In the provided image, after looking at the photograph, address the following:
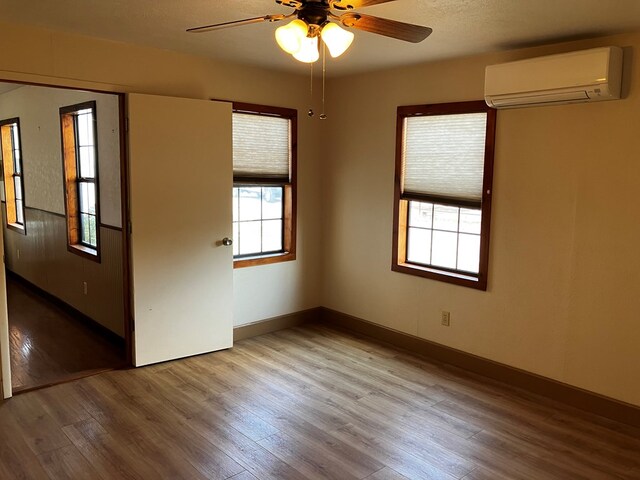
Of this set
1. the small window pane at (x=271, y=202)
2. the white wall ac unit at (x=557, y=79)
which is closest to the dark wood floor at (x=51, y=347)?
the small window pane at (x=271, y=202)

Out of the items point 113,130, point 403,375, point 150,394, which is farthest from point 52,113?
point 403,375

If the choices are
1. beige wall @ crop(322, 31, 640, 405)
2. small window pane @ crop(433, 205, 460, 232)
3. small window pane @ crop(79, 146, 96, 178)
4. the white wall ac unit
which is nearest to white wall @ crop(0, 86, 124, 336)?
small window pane @ crop(79, 146, 96, 178)

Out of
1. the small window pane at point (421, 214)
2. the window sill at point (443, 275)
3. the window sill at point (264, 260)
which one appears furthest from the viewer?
the window sill at point (264, 260)

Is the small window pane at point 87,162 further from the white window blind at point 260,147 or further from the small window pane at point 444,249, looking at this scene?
the small window pane at point 444,249

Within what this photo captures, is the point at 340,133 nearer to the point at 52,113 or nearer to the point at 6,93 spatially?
the point at 52,113

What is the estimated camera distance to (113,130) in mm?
4301

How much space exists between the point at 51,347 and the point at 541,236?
402cm

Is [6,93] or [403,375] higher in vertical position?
[6,93]

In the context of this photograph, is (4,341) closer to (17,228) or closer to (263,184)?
(263,184)

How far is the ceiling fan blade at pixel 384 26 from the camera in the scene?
83.8 inches

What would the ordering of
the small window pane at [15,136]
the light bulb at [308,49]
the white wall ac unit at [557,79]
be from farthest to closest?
the small window pane at [15,136] < the white wall ac unit at [557,79] < the light bulb at [308,49]

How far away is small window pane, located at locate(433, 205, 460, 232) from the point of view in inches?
165

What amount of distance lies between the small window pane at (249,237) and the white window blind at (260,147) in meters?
0.45

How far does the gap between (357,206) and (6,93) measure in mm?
4732
